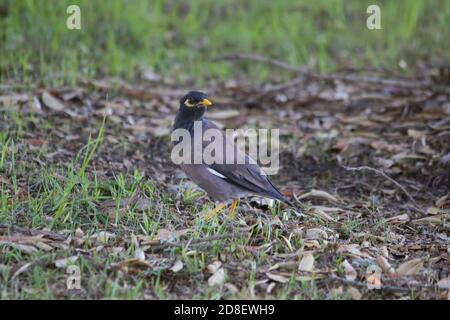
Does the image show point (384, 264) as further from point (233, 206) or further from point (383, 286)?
point (233, 206)

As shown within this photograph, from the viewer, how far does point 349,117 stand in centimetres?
753

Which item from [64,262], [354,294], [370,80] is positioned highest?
[370,80]

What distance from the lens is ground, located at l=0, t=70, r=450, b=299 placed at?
14.2ft

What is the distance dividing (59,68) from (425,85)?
151 inches

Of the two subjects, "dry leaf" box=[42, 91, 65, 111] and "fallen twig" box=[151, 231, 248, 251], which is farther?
"dry leaf" box=[42, 91, 65, 111]

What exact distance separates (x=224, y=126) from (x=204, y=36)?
255 cm

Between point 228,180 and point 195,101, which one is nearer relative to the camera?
point 228,180

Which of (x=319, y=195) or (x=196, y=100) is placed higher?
(x=196, y=100)

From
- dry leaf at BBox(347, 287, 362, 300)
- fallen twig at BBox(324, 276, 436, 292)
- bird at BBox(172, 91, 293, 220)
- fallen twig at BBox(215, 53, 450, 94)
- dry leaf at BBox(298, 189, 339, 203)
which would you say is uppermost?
fallen twig at BBox(215, 53, 450, 94)

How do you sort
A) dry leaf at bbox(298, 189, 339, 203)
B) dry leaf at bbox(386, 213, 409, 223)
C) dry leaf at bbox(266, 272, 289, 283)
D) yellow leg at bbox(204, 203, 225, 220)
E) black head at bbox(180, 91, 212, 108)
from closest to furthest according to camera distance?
dry leaf at bbox(266, 272, 289, 283) → yellow leg at bbox(204, 203, 225, 220) → dry leaf at bbox(386, 213, 409, 223) → black head at bbox(180, 91, 212, 108) → dry leaf at bbox(298, 189, 339, 203)

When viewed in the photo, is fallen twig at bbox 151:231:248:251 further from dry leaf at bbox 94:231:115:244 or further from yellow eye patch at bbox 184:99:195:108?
yellow eye patch at bbox 184:99:195:108

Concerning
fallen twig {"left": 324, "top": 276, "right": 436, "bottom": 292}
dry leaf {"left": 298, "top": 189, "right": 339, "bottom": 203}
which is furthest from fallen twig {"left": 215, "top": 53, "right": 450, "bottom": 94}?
fallen twig {"left": 324, "top": 276, "right": 436, "bottom": 292}

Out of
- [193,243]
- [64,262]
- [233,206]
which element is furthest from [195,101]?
[64,262]

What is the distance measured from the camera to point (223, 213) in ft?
17.5
